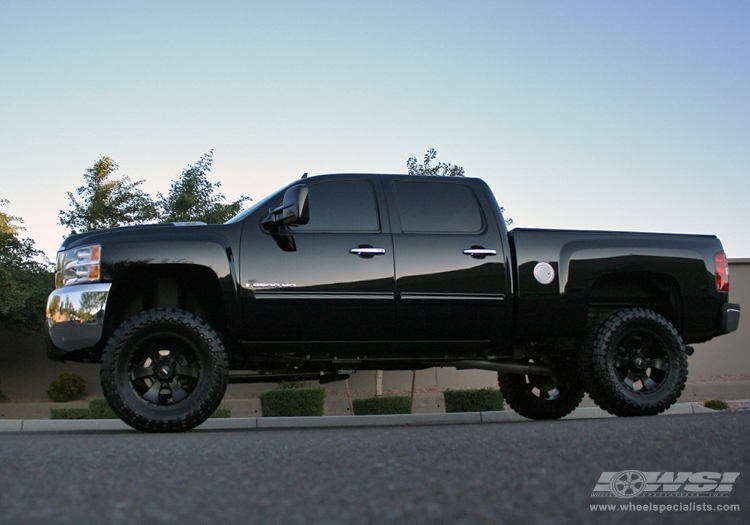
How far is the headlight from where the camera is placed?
19.5 ft

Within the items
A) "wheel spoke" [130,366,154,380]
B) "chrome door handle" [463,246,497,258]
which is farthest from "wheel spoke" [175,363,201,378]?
"chrome door handle" [463,246,497,258]

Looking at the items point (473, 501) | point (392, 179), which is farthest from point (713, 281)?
point (473, 501)

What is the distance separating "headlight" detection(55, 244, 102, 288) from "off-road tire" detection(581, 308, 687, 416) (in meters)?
4.14

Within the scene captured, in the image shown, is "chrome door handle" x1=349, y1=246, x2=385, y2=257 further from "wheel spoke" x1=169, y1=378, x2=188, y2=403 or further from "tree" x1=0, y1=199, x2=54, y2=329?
"tree" x1=0, y1=199, x2=54, y2=329

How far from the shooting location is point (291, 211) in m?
6.04

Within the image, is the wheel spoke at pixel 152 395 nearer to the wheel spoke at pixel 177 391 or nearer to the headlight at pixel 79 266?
the wheel spoke at pixel 177 391

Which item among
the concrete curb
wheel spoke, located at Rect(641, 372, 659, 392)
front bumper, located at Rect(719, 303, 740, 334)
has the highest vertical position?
front bumper, located at Rect(719, 303, 740, 334)

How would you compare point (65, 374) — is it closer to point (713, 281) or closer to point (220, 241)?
point (220, 241)

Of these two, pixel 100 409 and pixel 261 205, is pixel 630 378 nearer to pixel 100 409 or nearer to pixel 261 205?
pixel 261 205

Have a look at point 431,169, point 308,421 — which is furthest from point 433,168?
point 308,421

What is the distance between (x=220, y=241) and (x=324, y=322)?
1052 mm

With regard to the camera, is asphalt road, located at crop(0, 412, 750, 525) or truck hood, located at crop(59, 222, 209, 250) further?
truck hood, located at crop(59, 222, 209, 250)

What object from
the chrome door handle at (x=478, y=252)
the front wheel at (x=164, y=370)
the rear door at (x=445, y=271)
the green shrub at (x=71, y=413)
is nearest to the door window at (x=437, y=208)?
the rear door at (x=445, y=271)

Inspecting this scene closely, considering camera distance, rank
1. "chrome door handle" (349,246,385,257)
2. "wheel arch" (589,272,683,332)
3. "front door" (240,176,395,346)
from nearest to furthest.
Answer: "front door" (240,176,395,346) → "chrome door handle" (349,246,385,257) → "wheel arch" (589,272,683,332)
